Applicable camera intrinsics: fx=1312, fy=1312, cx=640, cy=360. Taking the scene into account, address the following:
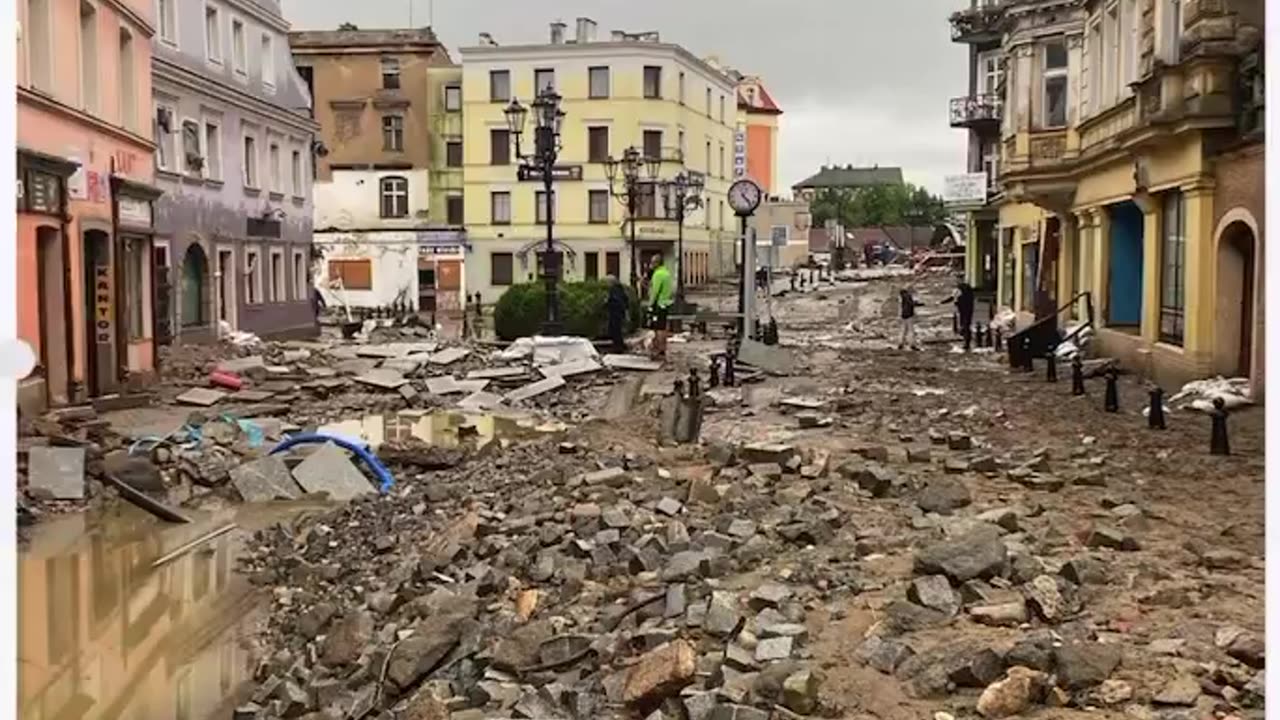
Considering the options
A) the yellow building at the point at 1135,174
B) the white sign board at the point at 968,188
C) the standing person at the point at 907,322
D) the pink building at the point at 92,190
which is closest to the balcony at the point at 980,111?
the white sign board at the point at 968,188

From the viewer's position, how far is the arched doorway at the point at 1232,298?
33.1ft

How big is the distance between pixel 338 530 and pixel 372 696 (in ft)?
9.88

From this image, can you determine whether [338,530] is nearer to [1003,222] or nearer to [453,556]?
[453,556]

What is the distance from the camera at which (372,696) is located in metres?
4.03

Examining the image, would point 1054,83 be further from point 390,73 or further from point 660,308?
point 390,73

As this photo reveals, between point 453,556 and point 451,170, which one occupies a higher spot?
point 451,170

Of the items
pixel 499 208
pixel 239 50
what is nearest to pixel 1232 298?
pixel 499 208

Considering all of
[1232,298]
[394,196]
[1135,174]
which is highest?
[394,196]

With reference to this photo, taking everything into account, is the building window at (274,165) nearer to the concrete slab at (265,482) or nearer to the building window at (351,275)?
the building window at (351,275)

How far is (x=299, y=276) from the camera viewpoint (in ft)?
73.2

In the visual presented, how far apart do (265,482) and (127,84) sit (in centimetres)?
308

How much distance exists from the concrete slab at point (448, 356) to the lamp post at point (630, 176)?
120 inches

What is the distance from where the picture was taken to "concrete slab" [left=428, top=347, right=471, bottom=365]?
15.4 metres

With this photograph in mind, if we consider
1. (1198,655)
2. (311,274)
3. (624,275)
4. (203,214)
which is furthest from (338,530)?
(311,274)
